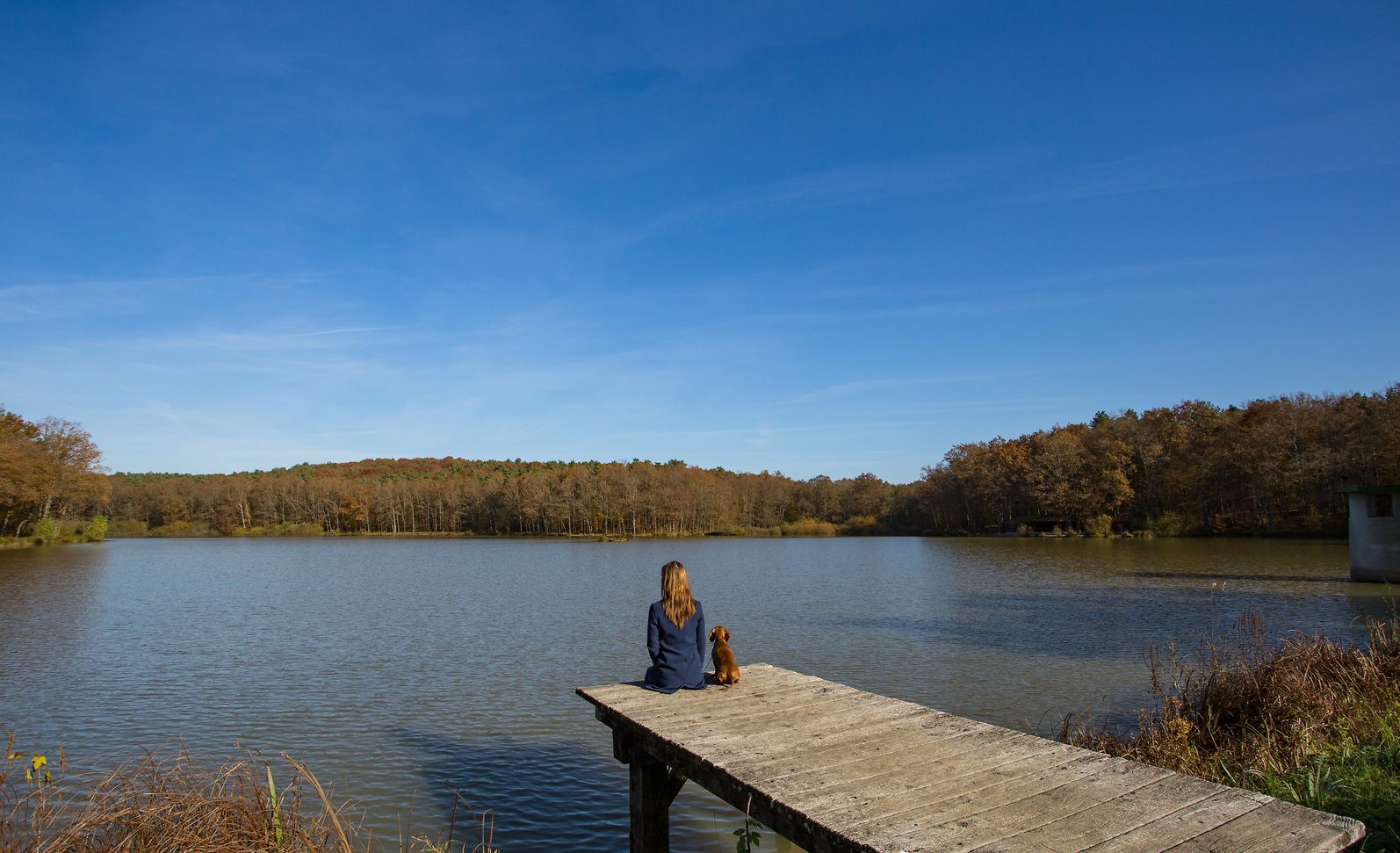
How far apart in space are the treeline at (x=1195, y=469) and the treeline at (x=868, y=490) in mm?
151

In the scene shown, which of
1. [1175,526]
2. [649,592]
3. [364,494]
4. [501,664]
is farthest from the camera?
[364,494]

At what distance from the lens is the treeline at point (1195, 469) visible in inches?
2207

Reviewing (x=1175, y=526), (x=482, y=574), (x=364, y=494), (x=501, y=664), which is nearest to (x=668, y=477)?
(x=364, y=494)

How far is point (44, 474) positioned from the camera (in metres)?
57.0

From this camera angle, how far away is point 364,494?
11312cm

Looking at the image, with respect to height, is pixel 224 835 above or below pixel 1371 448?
below

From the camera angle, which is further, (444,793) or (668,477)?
(668,477)

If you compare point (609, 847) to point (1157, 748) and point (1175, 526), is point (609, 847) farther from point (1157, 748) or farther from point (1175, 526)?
point (1175, 526)

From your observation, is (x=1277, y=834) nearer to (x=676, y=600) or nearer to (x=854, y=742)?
(x=854, y=742)

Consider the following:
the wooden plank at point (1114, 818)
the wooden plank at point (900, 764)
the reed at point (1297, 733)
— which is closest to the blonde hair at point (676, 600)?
the wooden plank at point (900, 764)

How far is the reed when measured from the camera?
5.80 meters

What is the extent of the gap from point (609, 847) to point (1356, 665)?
28.1ft

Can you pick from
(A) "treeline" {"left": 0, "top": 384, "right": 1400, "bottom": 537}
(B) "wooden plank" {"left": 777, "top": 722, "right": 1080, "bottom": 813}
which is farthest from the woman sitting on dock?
(A) "treeline" {"left": 0, "top": 384, "right": 1400, "bottom": 537}

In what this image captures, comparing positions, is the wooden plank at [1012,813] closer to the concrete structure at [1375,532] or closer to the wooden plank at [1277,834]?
the wooden plank at [1277,834]
